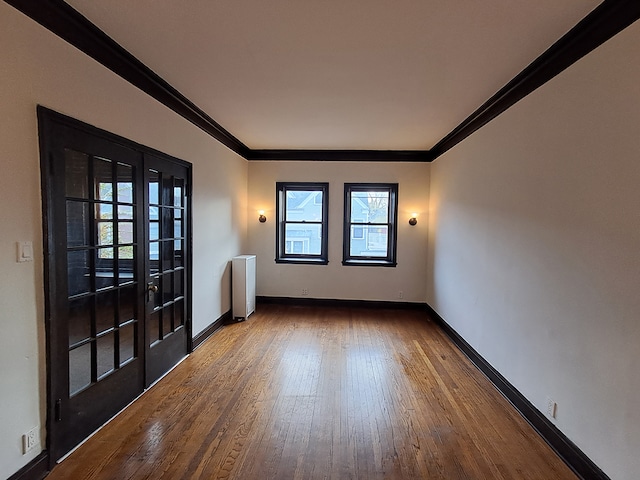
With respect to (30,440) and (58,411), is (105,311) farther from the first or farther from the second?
(30,440)

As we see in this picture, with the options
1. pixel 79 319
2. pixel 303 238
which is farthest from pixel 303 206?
pixel 79 319

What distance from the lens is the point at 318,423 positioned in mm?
2611

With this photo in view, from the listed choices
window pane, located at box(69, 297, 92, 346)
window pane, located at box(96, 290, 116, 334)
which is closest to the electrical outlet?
window pane, located at box(69, 297, 92, 346)

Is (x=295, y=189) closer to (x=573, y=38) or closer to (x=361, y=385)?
(x=361, y=385)

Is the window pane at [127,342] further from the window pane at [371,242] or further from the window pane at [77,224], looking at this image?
the window pane at [371,242]

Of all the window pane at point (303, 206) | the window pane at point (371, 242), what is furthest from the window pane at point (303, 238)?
the window pane at point (371, 242)

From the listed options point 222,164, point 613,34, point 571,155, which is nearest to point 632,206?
point 571,155

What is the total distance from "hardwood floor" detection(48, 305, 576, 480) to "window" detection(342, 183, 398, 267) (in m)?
2.15

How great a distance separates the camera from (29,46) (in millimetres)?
1884

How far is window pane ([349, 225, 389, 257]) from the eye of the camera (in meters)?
6.07

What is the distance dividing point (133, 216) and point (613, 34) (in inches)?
135

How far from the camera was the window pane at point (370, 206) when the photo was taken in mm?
6043

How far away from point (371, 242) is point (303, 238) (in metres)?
1.23

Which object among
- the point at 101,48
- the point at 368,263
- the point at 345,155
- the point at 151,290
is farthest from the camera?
the point at 368,263
